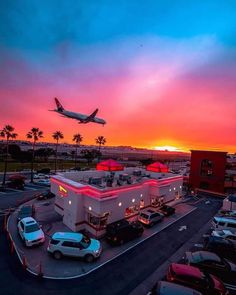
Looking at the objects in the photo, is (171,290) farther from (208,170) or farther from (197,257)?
(208,170)

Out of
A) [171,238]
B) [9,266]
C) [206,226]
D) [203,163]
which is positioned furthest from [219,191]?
[9,266]

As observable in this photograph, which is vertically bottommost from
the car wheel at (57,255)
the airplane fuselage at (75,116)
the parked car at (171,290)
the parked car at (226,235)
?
the car wheel at (57,255)

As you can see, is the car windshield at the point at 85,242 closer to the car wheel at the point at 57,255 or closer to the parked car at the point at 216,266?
the car wheel at the point at 57,255

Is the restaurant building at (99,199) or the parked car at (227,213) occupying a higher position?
the restaurant building at (99,199)

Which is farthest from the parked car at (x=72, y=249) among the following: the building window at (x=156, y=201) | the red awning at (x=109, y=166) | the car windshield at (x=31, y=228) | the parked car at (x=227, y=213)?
the parked car at (x=227, y=213)

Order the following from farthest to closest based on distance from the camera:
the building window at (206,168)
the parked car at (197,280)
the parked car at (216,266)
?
the building window at (206,168)
the parked car at (216,266)
the parked car at (197,280)

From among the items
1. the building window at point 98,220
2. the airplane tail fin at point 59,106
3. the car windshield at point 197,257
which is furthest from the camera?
the airplane tail fin at point 59,106
